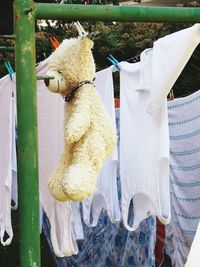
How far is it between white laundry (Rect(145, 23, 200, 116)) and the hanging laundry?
0.62 m

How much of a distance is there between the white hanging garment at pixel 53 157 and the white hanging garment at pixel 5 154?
17cm

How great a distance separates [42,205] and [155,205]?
726 millimetres

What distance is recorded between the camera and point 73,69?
1689mm

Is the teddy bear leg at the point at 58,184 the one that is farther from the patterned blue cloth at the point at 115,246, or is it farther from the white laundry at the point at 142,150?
the patterned blue cloth at the point at 115,246

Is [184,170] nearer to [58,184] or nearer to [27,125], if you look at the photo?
[58,184]

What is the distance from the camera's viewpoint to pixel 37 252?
1350mm

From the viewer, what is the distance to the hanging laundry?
279 cm

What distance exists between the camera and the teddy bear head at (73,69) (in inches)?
66.6

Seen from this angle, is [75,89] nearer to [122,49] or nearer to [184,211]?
[184,211]

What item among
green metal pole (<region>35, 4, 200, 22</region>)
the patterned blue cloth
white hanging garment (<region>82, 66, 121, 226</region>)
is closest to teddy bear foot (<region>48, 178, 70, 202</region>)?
green metal pole (<region>35, 4, 200, 22</region>)

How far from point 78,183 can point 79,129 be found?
149mm

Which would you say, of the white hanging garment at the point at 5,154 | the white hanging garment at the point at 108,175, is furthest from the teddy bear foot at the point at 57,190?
the white hanging garment at the point at 5,154

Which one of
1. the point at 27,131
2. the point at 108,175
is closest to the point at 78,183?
the point at 27,131

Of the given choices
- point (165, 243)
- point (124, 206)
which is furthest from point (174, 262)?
point (124, 206)
